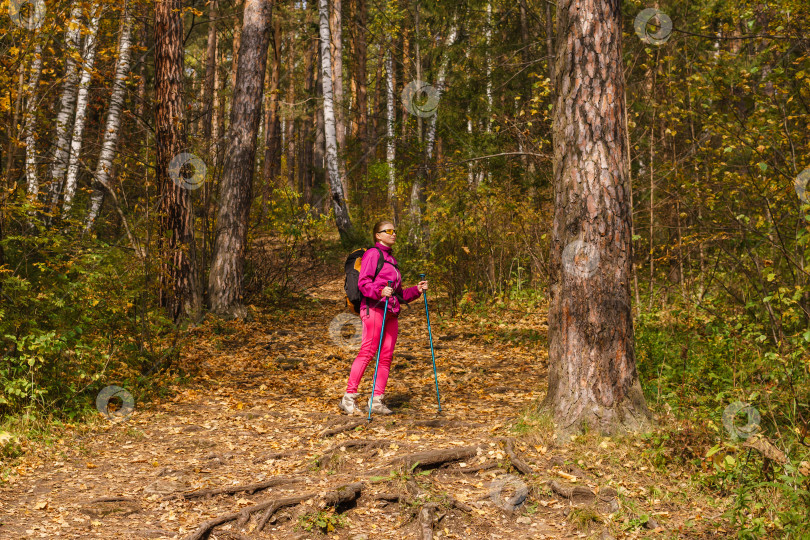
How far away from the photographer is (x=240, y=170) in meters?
10.7

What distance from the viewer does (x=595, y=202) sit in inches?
203

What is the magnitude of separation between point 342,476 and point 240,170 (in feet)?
23.4

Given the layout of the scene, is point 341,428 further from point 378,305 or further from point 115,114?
point 115,114

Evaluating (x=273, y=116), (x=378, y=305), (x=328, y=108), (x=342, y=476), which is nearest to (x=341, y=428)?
(x=342, y=476)

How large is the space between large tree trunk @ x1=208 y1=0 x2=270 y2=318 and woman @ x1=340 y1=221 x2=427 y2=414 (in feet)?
16.1

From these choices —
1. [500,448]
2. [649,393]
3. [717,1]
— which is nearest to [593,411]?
[500,448]

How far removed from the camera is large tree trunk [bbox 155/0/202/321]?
9.43 metres

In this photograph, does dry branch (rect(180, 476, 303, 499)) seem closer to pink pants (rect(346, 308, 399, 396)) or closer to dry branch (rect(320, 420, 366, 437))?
dry branch (rect(320, 420, 366, 437))

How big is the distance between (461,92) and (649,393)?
11.2 meters

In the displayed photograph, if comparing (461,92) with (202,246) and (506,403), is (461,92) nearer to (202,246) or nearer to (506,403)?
(202,246)

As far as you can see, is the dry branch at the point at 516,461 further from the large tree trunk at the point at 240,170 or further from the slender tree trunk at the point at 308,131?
the slender tree trunk at the point at 308,131

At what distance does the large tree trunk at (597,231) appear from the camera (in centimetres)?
518

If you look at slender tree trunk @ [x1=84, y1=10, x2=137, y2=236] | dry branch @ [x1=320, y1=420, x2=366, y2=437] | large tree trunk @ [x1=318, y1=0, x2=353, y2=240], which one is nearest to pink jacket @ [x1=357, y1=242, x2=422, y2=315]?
dry branch @ [x1=320, y1=420, x2=366, y2=437]

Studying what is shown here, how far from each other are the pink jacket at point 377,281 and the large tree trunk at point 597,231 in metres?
1.71
